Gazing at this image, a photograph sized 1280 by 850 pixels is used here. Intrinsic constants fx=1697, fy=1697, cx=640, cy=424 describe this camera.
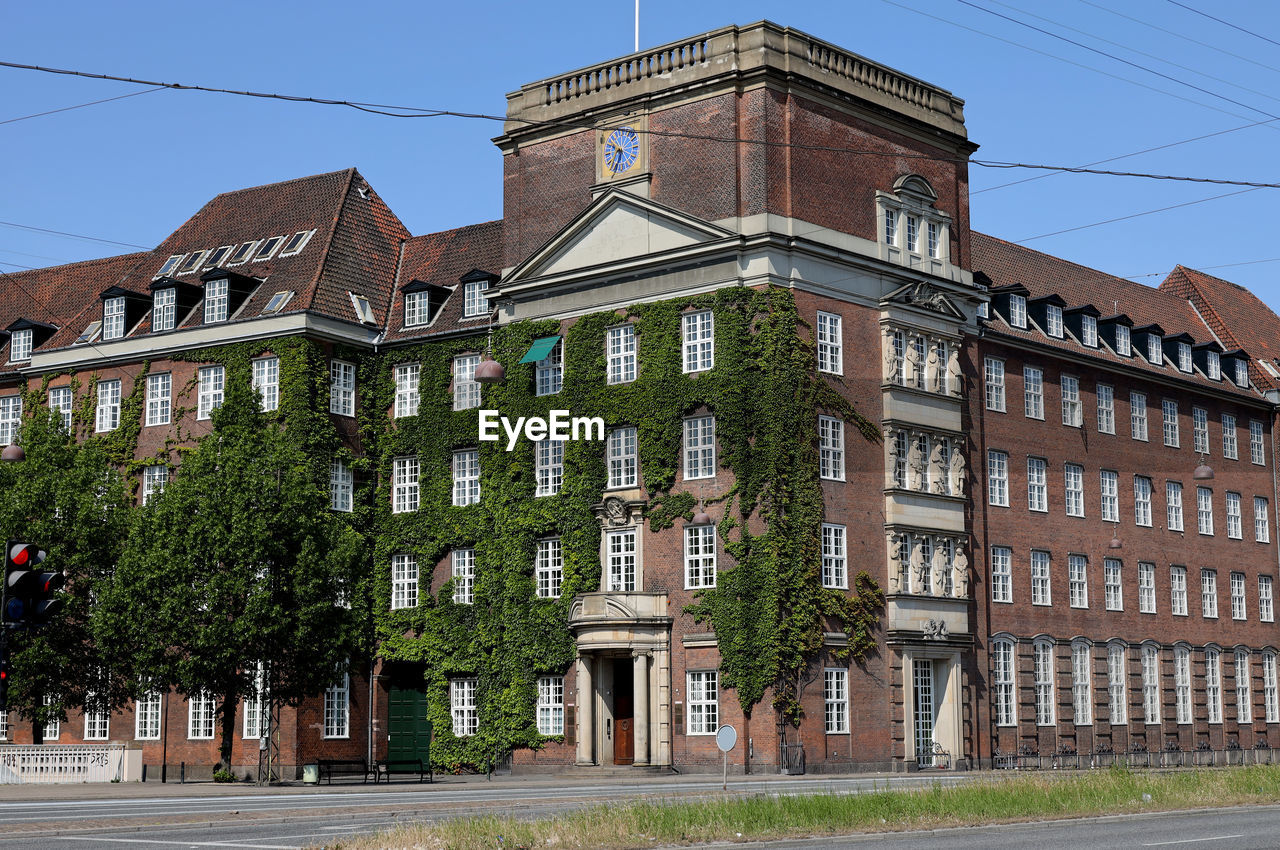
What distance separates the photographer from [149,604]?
47.1 meters

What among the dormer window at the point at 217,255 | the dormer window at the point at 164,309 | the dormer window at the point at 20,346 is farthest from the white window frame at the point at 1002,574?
the dormer window at the point at 20,346

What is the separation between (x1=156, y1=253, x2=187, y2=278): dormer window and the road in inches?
1147

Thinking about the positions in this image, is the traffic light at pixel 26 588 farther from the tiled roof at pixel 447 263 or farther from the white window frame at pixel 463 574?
the tiled roof at pixel 447 263

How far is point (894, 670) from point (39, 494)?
26049 millimetres

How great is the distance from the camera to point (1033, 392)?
194 ft

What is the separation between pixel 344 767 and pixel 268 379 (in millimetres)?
A: 12821

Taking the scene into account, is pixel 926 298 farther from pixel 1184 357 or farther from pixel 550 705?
pixel 1184 357

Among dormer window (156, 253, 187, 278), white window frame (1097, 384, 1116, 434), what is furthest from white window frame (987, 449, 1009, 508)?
dormer window (156, 253, 187, 278)

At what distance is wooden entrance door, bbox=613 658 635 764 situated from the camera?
49719mm

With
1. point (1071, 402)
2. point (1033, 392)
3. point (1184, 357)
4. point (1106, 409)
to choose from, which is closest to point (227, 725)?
point (1033, 392)

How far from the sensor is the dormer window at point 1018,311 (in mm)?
59625

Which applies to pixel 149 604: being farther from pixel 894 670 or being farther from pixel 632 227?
pixel 894 670

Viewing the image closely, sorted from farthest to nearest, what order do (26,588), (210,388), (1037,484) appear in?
(1037,484)
(210,388)
(26,588)

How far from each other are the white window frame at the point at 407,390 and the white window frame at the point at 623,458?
9112mm
